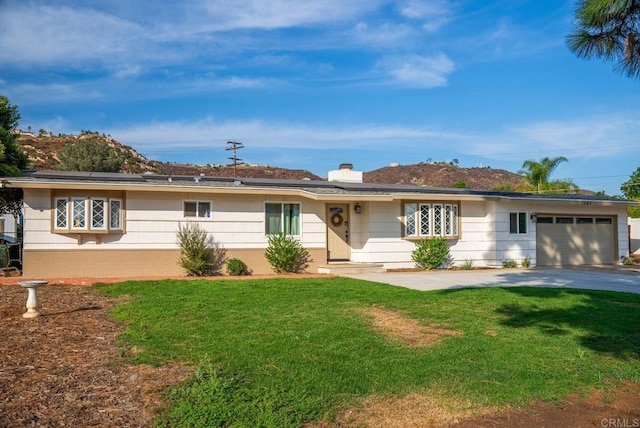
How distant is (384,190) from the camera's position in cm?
1805

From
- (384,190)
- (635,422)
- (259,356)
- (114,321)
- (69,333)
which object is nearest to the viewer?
(635,422)

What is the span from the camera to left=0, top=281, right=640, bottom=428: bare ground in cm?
434

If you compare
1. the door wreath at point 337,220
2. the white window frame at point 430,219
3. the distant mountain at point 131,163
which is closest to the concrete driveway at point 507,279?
the white window frame at point 430,219

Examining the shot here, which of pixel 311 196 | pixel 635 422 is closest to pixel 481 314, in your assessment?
pixel 635 422

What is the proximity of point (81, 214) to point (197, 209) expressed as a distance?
3.07 meters

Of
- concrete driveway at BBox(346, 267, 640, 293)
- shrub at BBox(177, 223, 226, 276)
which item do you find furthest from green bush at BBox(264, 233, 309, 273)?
concrete driveway at BBox(346, 267, 640, 293)

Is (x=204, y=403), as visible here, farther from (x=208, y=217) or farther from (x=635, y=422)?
(x=208, y=217)

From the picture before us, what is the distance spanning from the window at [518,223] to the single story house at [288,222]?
0.04 meters

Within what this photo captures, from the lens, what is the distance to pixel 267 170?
194 feet

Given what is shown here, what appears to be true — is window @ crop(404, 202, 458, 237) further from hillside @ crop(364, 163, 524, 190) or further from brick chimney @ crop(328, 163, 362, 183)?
hillside @ crop(364, 163, 524, 190)

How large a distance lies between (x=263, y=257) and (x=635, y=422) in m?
12.1

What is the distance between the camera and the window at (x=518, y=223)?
18922 mm

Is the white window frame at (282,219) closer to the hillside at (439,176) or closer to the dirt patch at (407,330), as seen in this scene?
the dirt patch at (407,330)

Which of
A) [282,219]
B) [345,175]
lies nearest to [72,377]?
[282,219]
